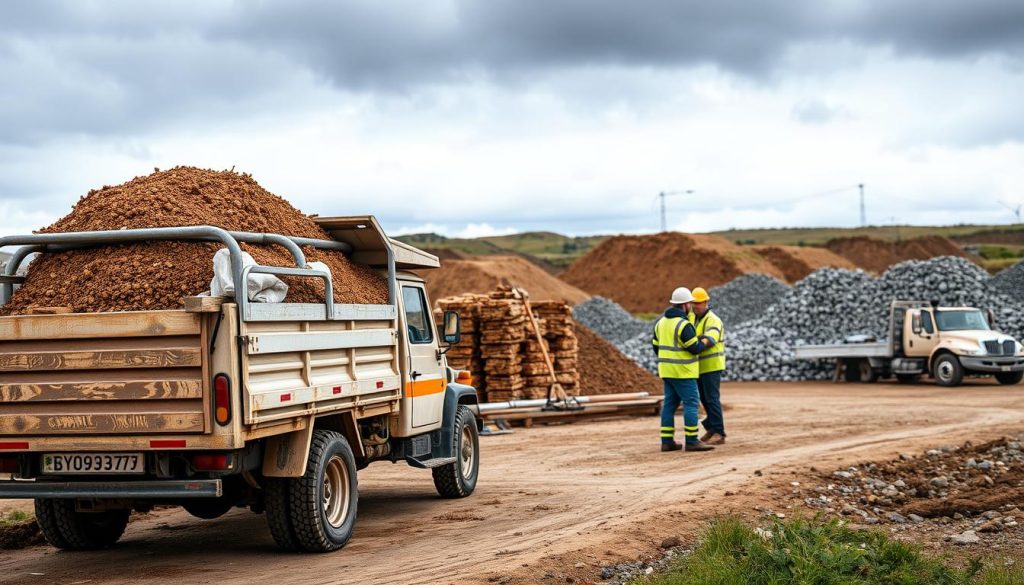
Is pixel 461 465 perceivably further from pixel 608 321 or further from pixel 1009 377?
Answer: pixel 608 321

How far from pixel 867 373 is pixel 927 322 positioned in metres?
2.52

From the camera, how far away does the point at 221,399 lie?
302 inches

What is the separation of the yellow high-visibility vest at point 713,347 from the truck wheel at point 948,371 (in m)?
14.3

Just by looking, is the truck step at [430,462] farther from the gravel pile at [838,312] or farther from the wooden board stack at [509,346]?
the gravel pile at [838,312]

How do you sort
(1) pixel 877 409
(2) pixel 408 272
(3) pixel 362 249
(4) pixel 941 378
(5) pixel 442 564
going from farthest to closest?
(4) pixel 941 378 → (1) pixel 877 409 → (2) pixel 408 272 → (3) pixel 362 249 → (5) pixel 442 564

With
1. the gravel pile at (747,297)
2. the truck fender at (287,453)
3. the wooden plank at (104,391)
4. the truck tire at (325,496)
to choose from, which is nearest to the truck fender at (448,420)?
the truck tire at (325,496)

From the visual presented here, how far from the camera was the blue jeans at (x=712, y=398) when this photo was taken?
15.8 meters

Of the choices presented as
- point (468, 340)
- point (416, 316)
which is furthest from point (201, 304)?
point (468, 340)

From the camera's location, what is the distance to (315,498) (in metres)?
8.58

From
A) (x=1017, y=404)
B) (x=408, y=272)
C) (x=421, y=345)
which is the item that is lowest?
(x=1017, y=404)

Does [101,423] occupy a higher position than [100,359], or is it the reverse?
[100,359]

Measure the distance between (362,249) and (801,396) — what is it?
18242 millimetres

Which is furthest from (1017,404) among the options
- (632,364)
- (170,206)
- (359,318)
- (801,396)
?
(170,206)

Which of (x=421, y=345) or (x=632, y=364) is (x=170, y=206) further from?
(x=632, y=364)
